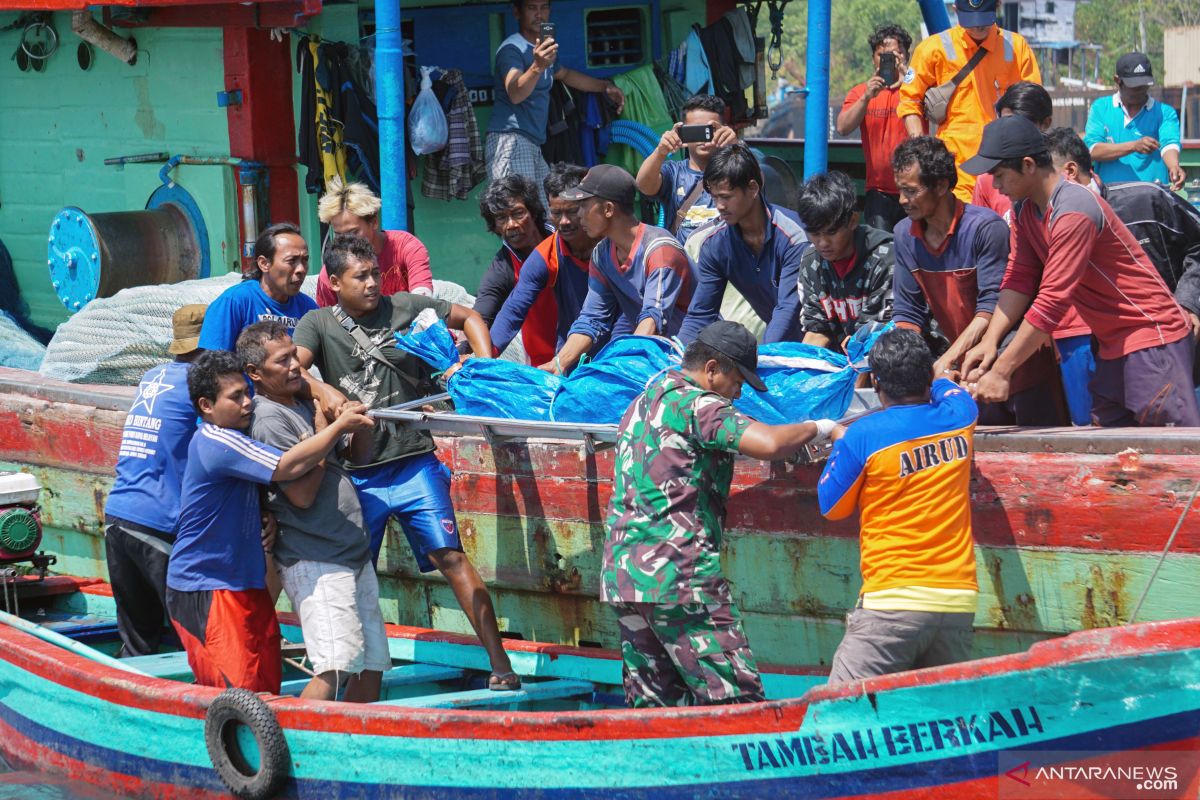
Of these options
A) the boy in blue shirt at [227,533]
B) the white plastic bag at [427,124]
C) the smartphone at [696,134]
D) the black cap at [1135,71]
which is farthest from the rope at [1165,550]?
the white plastic bag at [427,124]

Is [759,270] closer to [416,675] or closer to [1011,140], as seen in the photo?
[1011,140]

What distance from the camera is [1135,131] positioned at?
9.17m

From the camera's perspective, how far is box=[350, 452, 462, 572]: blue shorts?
19.1 feet

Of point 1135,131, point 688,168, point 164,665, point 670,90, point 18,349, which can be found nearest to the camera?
point 164,665

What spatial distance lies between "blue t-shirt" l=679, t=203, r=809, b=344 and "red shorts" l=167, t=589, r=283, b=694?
199cm

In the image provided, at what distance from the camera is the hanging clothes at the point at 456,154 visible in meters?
8.99

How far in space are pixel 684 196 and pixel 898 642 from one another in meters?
3.57

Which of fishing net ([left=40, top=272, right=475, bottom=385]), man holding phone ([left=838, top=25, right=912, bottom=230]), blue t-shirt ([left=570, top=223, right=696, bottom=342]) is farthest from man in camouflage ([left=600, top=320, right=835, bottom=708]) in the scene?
man holding phone ([left=838, top=25, right=912, bottom=230])

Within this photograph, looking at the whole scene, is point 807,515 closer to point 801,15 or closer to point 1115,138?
point 1115,138

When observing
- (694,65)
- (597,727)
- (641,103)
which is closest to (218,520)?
(597,727)

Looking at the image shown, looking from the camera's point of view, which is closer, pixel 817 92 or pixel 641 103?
pixel 817 92

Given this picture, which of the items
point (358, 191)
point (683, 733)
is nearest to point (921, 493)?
point (683, 733)

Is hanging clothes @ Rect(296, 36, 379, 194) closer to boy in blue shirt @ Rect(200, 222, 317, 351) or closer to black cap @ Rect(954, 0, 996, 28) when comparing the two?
boy in blue shirt @ Rect(200, 222, 317, 351)

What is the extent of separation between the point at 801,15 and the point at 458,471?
46.5m
